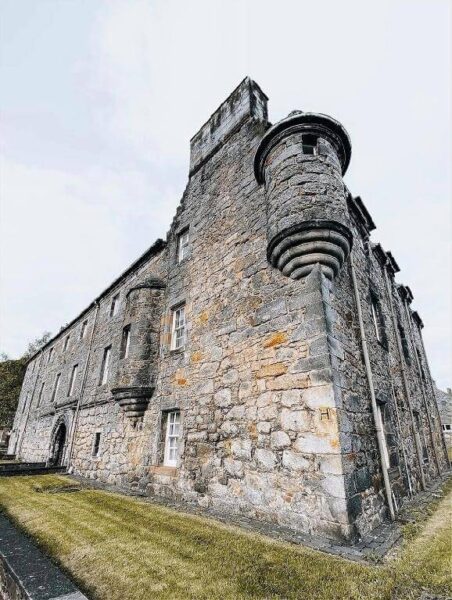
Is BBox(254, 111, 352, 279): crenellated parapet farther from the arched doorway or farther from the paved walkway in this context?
the arched doorway

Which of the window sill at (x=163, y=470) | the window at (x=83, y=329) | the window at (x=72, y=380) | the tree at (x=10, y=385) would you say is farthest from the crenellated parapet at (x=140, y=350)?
the tree at (x=10, y=385)

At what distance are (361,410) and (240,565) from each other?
321 cm

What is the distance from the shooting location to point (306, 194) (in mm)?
5883

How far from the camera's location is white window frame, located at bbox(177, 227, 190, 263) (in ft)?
32.9

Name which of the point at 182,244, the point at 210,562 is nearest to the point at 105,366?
the point at 182,244

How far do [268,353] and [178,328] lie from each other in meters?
3.93

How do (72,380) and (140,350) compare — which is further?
(72,380)

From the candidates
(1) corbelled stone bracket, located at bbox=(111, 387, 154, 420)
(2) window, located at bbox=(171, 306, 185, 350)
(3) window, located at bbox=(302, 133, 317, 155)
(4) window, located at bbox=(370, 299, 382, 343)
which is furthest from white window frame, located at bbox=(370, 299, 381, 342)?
(1) corbelled stone bracket, located at bbox=(111, 387, 154, 420)

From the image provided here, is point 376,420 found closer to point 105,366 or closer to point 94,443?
point 94,443

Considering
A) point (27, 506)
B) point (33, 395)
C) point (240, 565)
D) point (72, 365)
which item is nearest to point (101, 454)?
point (27, 506)

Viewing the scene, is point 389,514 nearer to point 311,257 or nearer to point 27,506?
point 311,257

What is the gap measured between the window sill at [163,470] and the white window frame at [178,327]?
2917mm

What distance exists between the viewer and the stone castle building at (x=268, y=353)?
16.4 ft

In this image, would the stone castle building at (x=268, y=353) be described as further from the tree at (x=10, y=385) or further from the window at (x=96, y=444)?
the tree at (x=10, y=385)
